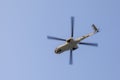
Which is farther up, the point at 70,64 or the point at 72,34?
the point at 72,34

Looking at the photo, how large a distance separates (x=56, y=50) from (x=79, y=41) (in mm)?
6885

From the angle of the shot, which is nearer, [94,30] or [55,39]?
[55,39]

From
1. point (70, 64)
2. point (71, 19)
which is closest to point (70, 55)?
point (70, 64)

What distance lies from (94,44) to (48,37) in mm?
11810

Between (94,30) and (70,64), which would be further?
(94,30)

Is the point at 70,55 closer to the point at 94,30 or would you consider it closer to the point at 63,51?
the point at 63,51

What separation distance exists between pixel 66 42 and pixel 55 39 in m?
2.93

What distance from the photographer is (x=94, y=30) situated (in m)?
116

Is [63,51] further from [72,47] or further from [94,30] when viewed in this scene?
[94,30]

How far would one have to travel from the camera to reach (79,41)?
109125 millimetres

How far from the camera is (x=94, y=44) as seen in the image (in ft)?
357

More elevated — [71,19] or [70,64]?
[71,19]

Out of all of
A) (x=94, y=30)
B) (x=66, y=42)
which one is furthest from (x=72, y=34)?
→ (x=94, y=30)

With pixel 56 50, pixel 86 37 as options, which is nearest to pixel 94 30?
pixel 86 37
